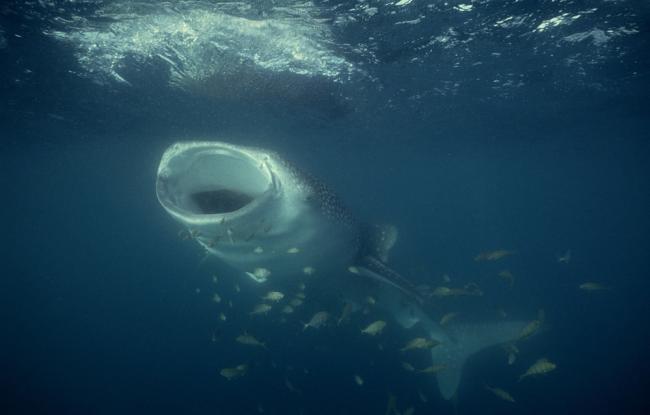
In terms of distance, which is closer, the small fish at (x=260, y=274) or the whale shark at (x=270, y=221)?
the whale shark at (x=270, y=221)

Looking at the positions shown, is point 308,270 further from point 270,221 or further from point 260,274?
point 270,221

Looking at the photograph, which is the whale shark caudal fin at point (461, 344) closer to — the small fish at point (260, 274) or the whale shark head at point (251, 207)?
the whale shark head at point (251, 207)

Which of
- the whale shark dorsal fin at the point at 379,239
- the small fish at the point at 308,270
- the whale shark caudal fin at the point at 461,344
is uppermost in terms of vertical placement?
the small fish at the point at 308,270

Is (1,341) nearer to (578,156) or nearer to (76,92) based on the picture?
(76,92)

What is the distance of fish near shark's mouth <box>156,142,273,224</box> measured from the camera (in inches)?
176

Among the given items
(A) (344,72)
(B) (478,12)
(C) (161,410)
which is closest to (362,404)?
(C) (161,410)

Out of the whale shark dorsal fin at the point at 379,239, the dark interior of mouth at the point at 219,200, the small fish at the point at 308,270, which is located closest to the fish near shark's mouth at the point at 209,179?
the dark interior of mouth at the point at 219,200

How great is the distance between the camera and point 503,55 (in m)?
12.5

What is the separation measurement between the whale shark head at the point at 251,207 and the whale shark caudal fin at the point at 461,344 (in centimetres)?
502

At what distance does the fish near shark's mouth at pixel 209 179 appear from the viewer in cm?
446

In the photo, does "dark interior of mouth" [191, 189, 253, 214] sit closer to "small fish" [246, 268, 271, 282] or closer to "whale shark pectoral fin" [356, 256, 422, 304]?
"small fish" [246, 268, 271, 282]

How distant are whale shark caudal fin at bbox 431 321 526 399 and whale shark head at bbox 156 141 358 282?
5.02 metres

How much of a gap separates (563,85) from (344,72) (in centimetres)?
902

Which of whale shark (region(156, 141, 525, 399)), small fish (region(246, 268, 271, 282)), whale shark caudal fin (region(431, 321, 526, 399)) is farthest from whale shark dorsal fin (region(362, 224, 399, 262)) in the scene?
whale shark caudal fin (region(431, 321, 526, 399))
